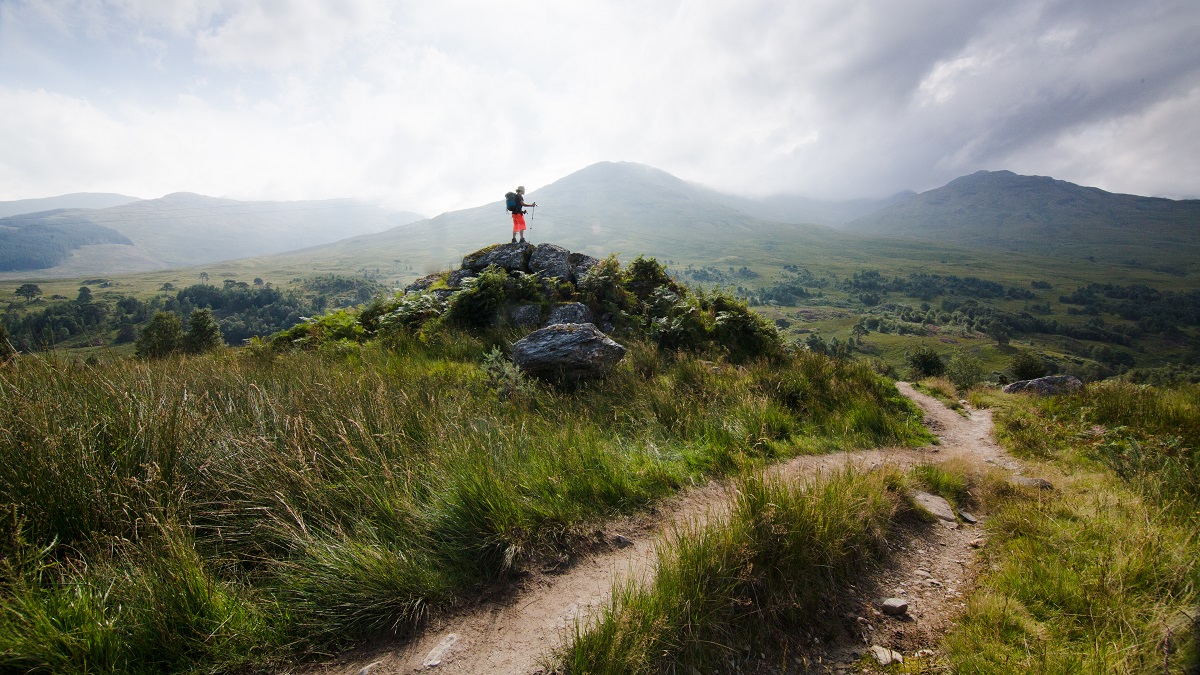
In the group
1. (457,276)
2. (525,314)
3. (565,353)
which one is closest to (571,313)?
(525,314)

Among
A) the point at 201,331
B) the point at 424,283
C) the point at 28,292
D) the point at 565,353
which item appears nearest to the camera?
the point at 565,353

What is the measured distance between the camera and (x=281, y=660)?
289 centimetres

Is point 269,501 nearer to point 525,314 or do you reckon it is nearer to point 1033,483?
point 525,314

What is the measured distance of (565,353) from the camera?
840cm

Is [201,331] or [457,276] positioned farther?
[201,331]

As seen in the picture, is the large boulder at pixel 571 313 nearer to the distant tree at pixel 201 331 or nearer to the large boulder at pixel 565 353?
the large boulder at pixel 565 353

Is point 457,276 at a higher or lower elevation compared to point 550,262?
lower

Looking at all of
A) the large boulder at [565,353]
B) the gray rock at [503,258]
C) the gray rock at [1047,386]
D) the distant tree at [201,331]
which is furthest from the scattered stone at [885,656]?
the distant tree at [201,331]

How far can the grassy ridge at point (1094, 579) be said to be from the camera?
2754mm

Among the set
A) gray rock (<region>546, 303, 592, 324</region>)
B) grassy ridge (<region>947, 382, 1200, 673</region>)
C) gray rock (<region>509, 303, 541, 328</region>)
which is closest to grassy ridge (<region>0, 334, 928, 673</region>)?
grassy ridge (<region>947, 382, 1200, 673</region>)

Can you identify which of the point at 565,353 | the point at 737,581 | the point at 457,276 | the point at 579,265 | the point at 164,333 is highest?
Answer: the point at 579,265

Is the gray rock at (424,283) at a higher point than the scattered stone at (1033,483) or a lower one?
higher

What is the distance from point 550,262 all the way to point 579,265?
1.17m

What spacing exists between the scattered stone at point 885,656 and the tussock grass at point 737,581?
1.41 ft
